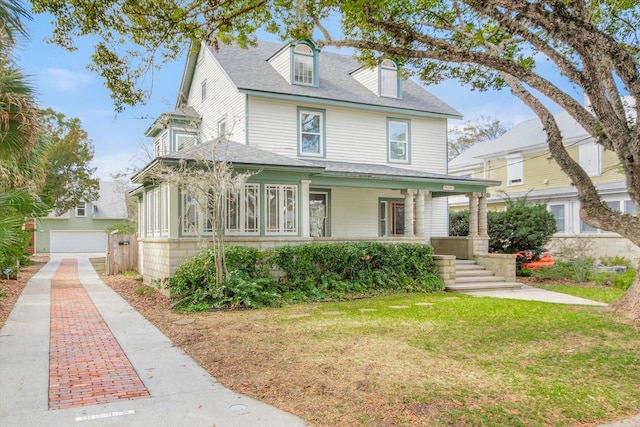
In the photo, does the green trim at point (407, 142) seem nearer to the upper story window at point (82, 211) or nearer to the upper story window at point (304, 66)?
the upper story window at point (304, 66)

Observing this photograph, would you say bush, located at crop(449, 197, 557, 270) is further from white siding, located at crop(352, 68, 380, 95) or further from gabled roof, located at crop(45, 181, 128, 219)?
gabled roof, located at crop(45, 181, 128, 219)

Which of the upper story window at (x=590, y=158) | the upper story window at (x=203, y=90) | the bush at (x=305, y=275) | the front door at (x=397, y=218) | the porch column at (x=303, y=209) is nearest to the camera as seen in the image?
the bush at (x=305, y=275)

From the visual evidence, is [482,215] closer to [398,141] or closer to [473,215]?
[473,215]

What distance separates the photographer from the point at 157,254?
12820 millimetres

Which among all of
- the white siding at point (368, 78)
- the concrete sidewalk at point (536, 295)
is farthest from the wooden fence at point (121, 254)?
the concrete sidewalk at point (536, 295)

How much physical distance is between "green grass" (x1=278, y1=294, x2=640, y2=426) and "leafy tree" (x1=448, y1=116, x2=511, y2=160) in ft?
108

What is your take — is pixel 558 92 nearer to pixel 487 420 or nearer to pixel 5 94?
pixel 487 420

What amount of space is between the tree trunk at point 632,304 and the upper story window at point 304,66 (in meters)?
11.9

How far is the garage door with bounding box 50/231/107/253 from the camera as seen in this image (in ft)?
128

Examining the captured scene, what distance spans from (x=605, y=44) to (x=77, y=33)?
8.59 meters

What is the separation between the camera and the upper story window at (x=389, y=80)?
1811cm

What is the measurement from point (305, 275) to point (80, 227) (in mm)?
34314

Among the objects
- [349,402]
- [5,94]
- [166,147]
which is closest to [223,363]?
[349,402]

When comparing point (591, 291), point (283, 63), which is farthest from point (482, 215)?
point (283, 63)
